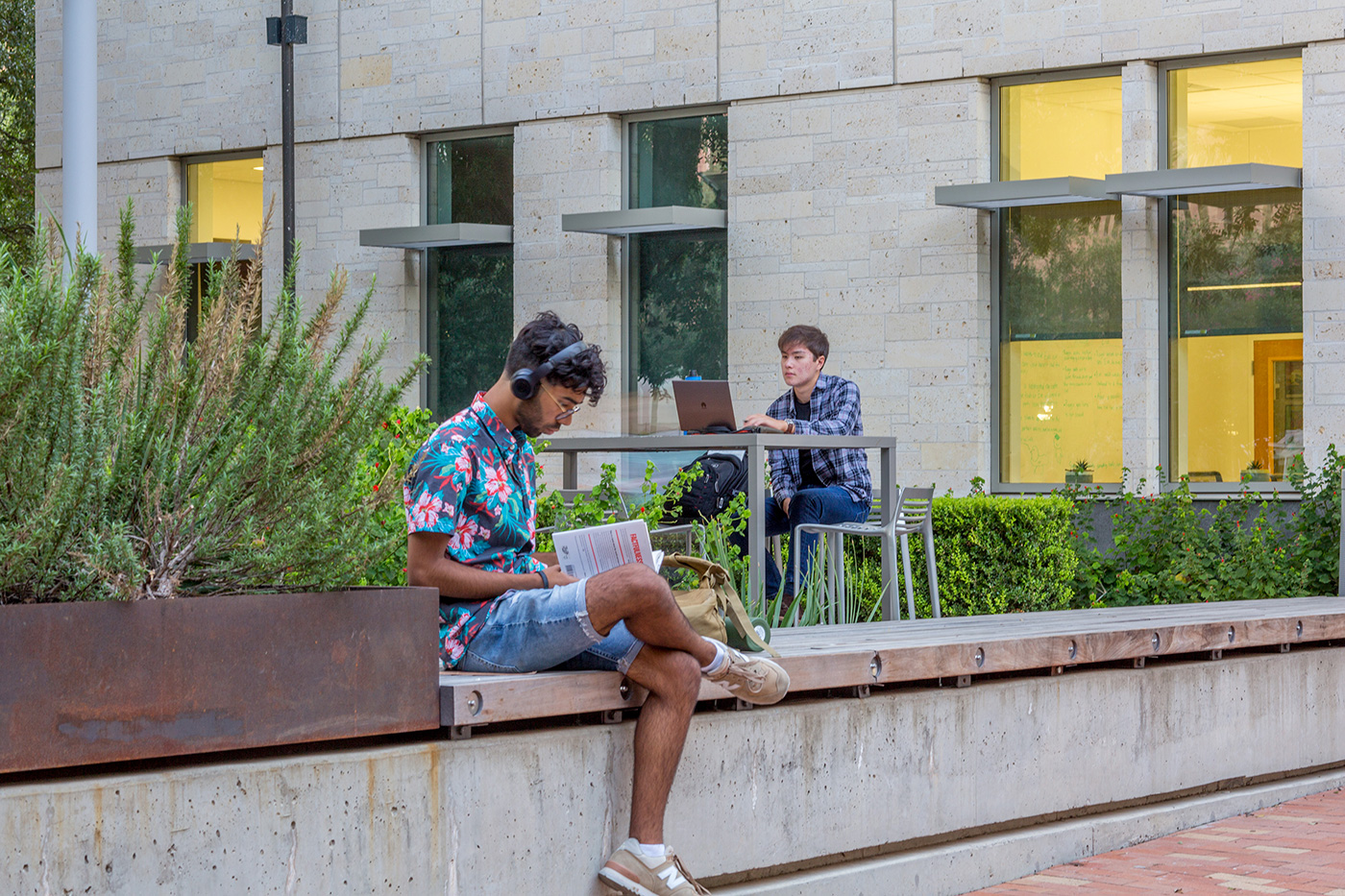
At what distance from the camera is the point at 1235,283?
43.8ft

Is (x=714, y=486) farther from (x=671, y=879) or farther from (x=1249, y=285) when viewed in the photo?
(x=1249, y=285)

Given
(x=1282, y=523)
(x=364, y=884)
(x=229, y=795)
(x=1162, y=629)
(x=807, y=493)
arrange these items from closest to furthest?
(x=229, y=795), (x=364, y=884), (x=1162, y=629), (x=807, y=493), (x=1282, y=523)

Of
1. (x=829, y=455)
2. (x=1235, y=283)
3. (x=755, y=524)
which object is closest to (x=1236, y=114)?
(x=1235, y=283)

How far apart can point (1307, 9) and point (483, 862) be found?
10724 millimetres

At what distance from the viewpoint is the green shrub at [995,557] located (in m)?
11.0

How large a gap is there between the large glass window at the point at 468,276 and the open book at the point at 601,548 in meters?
11.7

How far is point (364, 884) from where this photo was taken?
398 cm

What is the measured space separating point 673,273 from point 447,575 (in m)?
11.4

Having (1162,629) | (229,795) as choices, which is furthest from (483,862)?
(1162,629)

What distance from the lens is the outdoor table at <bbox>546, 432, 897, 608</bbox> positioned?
7.90m

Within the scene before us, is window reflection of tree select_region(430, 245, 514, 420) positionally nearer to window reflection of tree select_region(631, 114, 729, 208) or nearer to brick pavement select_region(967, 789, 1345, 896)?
window reflection of tree select_region(631, 114, 729, 208)

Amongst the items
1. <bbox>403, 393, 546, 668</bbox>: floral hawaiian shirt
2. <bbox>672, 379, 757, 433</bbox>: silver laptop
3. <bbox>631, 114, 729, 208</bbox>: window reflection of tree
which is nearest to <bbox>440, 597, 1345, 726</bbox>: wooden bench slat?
<bbox>403, 393, 546, 668</bbox>: floral hawaiian shirt

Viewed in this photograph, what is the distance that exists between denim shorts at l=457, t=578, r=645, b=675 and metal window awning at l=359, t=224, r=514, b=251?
38.0 ft

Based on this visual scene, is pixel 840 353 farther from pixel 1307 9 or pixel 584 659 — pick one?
pixel 584 659
